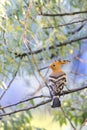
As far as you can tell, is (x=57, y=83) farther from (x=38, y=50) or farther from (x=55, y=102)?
(x=38, y=50)

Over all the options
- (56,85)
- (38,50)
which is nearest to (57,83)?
(56,85)

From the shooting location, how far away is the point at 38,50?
8.34ft

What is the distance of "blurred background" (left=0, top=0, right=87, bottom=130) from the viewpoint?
6.53ft

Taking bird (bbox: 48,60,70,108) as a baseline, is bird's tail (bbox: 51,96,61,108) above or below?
below

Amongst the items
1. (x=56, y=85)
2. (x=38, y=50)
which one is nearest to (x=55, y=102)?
(x=56, y=85)

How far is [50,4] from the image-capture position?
227 centimetres

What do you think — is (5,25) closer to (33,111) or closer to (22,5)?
(22,5)

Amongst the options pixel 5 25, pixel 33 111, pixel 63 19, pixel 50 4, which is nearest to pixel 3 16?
pixel 5 25

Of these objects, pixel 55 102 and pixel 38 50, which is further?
pixel 38 50

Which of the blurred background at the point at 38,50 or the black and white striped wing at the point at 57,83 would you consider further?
the blurred background at the point at 38,50

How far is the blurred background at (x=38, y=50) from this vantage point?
78.4 inches

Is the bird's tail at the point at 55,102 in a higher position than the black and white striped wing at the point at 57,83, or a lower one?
lower

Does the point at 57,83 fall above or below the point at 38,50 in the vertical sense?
above

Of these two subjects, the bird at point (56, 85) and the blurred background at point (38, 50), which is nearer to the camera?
the bird at point (56, 85)
